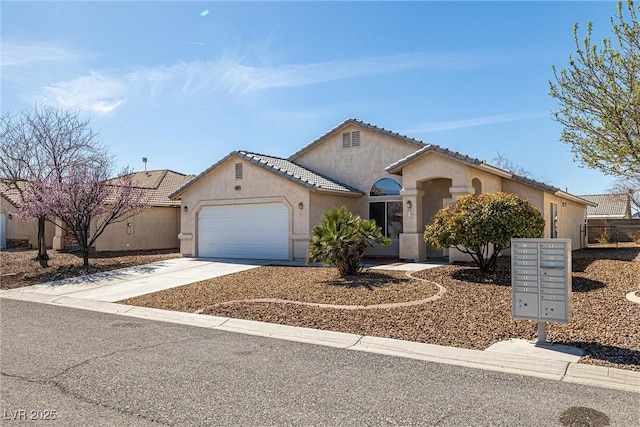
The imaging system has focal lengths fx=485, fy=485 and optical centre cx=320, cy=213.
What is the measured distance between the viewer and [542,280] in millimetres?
7164

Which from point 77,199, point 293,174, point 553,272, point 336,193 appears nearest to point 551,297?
point 553,272

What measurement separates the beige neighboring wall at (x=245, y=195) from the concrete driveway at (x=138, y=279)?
1.89 metres

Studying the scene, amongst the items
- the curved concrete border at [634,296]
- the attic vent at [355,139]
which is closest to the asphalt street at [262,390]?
the curved concrete border at [634,296]

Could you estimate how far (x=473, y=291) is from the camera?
11469 millimetres

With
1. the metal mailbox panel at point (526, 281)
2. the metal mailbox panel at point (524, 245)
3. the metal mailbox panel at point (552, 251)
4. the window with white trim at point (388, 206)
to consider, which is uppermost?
the window with white trim at point (388, 206)

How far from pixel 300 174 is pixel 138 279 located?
810 cm

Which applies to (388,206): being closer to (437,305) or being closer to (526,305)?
(437,305)

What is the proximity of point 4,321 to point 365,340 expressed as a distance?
7299 mm

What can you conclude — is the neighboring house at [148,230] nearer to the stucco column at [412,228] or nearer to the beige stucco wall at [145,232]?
the beige stucco wall at [145,232]

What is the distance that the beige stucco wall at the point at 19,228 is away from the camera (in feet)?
95.1

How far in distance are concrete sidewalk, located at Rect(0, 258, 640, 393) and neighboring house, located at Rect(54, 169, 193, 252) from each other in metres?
10.3

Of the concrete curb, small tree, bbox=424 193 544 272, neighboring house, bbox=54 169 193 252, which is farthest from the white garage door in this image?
the concrete curb

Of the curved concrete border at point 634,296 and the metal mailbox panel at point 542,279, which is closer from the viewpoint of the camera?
the metal mailbox panel at point 542,279

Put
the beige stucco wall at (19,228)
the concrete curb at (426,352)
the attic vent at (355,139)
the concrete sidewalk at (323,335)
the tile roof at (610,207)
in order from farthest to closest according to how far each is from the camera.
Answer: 1. the tile roof at (610,207)
2. the beige stucco wall at (19,228)
3. the attic vent at (355,139)
4. the concrete sidewalk at (323,335)
5. the concrete curb at (426,352)
